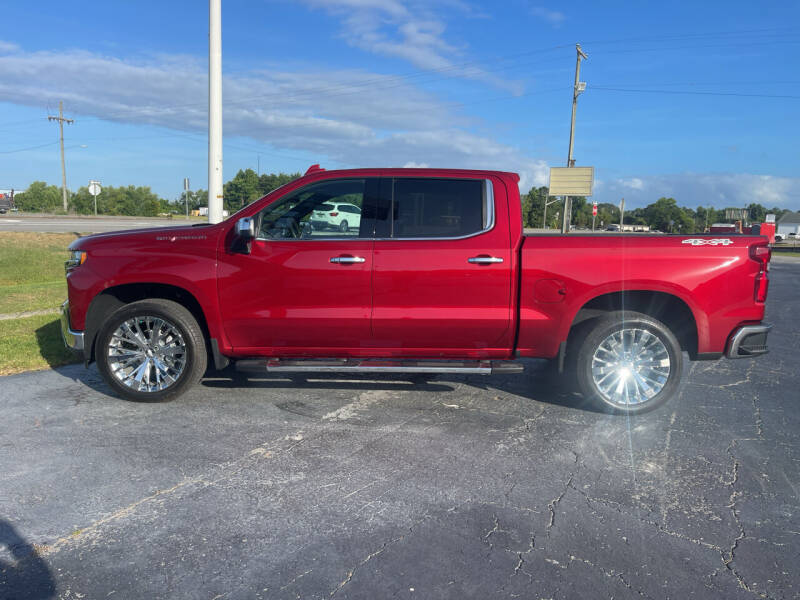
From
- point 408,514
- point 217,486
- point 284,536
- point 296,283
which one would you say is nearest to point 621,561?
point 408,514

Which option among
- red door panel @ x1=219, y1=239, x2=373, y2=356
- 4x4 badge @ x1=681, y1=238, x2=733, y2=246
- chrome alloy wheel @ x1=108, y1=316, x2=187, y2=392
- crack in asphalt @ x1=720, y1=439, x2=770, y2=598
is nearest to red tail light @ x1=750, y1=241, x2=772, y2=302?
4x4 badge @ x1=681, y1=238, x2=733, y2=246

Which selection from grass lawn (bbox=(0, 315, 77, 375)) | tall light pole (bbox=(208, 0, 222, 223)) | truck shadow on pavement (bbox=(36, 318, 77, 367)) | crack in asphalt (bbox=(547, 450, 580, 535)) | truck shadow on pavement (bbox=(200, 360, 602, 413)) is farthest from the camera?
tall light pole (bbox=(208, 0, 222, 223))

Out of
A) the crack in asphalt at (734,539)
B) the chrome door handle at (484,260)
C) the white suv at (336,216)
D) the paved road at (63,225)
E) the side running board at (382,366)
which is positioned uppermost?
the white suv at (336,216)

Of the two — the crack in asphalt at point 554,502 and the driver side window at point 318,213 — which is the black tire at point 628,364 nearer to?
the crack in asphalt at point 554,502

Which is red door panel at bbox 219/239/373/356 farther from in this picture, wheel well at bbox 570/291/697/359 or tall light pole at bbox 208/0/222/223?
tall light pole at bbox 208/0/222/223

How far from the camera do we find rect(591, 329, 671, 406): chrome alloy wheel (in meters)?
5.05

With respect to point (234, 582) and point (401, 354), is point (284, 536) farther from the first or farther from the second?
point (401, 354)

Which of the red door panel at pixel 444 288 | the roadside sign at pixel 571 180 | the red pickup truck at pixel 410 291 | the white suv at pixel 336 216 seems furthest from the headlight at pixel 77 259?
the roadside sign at pixel 571 180

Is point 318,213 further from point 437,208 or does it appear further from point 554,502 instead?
point 554,502

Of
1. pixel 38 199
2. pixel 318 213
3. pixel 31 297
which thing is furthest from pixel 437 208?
pixel 38 199

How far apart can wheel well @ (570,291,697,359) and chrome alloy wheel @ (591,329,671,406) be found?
0.91 ft

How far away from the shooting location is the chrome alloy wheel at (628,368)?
199 inches

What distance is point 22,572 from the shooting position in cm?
271

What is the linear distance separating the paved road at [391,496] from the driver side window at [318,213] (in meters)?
1.48
